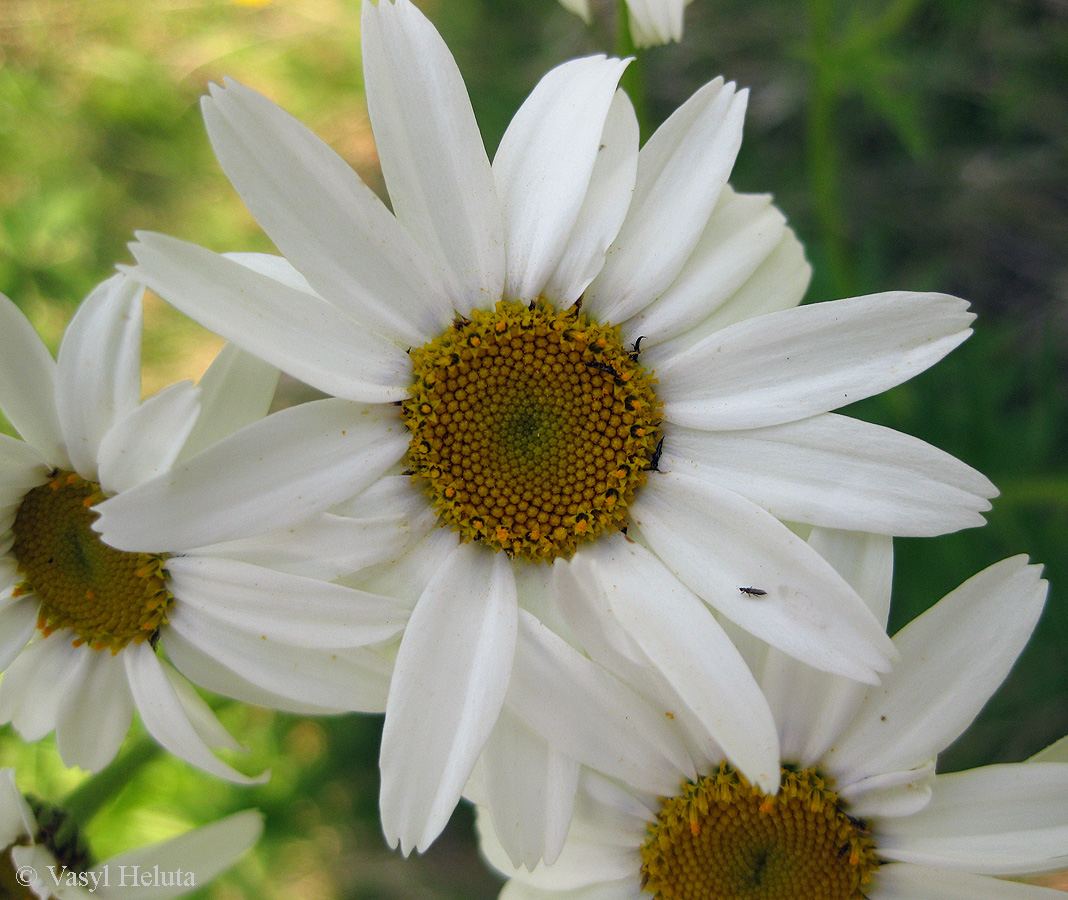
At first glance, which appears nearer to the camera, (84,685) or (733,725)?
(733,725)

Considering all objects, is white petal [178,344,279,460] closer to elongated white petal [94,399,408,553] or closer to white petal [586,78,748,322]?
elongated white petal [94,399,408,553]

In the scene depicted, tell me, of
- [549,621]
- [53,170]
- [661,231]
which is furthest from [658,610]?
[53,170]

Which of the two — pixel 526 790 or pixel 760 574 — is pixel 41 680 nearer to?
pixel 526 790

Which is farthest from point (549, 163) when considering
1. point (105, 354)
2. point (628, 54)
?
point (105, 354)

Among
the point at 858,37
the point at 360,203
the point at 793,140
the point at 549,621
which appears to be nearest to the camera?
the point at 360,203

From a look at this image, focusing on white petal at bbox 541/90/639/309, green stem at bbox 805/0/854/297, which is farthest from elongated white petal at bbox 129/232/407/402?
green stem at bbox 805/0/854/297

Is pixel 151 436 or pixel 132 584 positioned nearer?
pixel 151 436

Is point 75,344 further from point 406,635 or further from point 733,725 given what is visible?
point 733,725
